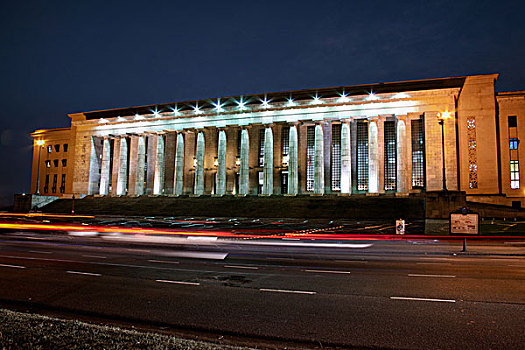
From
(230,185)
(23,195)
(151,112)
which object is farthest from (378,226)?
(23,195)

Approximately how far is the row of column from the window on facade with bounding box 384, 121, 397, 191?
3.05 m

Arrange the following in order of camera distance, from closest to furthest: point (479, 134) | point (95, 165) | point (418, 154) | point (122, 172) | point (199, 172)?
point (479, 134) < point (418, 154) < point (199, 172) < point (122, 172) < point (95, 165)

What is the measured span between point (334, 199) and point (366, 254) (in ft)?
92.7

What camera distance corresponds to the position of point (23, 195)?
193 ft

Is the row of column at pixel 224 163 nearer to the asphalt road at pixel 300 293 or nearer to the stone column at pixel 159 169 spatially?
the stone column at pixel 159 169

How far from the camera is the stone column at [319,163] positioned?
5122 centimetres

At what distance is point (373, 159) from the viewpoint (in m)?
49.2

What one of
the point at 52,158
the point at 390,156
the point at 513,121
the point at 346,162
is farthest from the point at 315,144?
the point at 52,158

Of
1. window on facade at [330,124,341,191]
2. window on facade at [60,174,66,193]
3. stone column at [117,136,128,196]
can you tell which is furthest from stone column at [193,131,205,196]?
window on facade at [60,174,66,193]

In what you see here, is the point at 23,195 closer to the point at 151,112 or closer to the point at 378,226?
the point at 151,112

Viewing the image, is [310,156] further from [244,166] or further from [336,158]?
[244,166]

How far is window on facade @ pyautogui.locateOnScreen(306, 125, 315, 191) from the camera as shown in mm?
57188

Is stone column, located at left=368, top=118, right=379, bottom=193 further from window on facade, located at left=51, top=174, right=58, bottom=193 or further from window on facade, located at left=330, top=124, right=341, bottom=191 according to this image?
window on facade, located at left=51, top=174, right=58, bottom=193

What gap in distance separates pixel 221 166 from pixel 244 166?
3890mm
